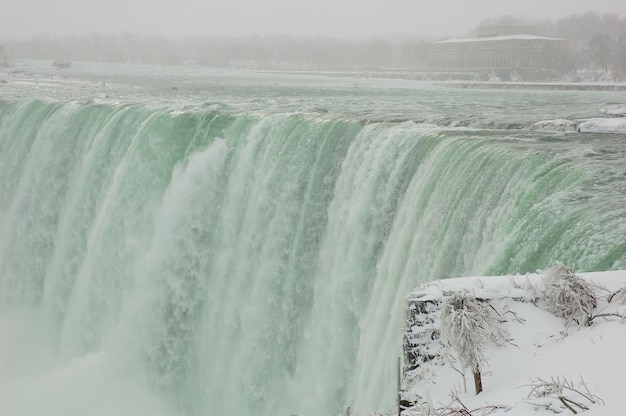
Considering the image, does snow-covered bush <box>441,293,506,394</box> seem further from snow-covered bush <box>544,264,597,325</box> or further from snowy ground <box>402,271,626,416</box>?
snow-covered bush <box>544,264,597,325</box>

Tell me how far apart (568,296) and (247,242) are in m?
10.5

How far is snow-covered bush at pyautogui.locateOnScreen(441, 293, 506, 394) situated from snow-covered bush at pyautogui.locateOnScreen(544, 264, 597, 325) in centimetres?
81

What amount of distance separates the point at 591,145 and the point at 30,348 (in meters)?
15.0

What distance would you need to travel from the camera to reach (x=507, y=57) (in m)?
63.3

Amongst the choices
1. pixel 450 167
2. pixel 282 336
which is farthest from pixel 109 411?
pixel 450 167

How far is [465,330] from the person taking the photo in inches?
205

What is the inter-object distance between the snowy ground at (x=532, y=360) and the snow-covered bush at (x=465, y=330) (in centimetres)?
27

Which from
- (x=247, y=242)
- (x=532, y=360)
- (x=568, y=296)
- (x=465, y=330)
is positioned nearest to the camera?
(x=465, y=330)

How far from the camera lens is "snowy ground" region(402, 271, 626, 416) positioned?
4887mm

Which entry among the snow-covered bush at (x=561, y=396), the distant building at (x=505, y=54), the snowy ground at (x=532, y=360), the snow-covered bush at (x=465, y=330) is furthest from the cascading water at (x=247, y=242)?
the distant building at (x=505, y=54)

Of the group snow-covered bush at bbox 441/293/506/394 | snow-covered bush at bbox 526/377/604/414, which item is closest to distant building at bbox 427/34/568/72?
snow-covered bush at bbox 441/293/506/394

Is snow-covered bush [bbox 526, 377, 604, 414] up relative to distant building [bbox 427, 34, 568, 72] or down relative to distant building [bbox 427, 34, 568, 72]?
down

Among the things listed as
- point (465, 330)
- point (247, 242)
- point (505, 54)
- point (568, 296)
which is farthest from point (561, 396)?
point (505, 54)

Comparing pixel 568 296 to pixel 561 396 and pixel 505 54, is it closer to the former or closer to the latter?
pixel 561 396
